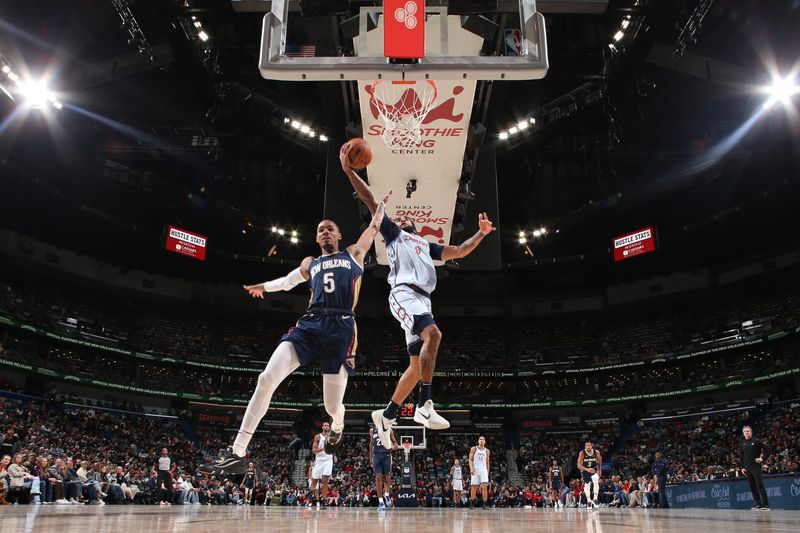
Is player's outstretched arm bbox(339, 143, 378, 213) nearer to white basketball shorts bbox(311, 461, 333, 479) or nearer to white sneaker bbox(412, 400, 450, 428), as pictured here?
white sneaker bbox(412, 400, 450, 428)

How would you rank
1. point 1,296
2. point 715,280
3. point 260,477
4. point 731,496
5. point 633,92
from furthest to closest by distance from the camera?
point 715,280 < point 1,296 < point 260,477 < point 633,92 < point 731,496

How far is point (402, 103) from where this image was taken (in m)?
8.99

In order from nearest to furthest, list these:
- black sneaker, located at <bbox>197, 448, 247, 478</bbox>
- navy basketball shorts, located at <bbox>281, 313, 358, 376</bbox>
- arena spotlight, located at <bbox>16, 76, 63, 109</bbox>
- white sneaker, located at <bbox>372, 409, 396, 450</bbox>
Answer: black sneaker, located at <bbox>197, 448, 247, 478</bbox> < navy basketball shorts, located at <bbox>281, 313, 358, 376</bbox> < white sneaker, located at <bbox>372, 409, 396, 450</bbox> < arena spotlight, located at <bbox>16, 76, 63, 109</bbox>

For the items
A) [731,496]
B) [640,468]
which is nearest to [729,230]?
[640,468]

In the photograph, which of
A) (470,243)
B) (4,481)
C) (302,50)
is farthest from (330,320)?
(4,481)

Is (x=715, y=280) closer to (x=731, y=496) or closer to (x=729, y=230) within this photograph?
(x=729, y=230)

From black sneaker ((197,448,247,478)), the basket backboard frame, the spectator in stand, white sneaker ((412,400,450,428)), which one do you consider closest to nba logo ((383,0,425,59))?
the basket backboard frame

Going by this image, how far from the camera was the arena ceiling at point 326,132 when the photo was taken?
1589 cm

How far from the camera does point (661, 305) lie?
34.3 meters

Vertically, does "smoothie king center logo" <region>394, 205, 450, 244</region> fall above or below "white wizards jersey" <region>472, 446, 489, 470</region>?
above

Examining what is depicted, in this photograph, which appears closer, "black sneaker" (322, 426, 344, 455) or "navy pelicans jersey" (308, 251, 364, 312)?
"navy pelicans jersey" (308, 251, 364, 312)

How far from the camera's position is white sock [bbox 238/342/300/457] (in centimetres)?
505

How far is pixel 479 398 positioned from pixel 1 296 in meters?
24.8

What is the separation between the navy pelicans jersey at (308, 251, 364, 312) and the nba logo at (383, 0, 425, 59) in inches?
81.7
